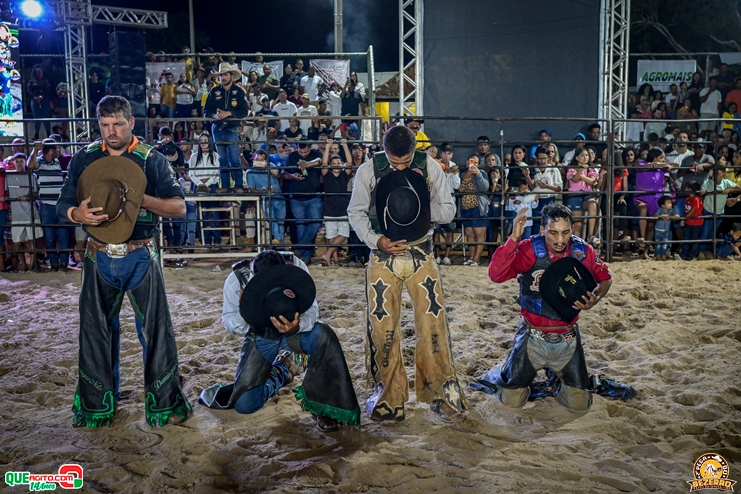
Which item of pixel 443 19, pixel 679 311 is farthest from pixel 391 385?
pixel 443 19

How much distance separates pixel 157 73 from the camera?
13430 mm

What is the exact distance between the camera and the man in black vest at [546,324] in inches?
161

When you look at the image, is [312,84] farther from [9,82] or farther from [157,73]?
[9,82]

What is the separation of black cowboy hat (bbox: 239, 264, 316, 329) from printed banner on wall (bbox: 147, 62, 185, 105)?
418 inches

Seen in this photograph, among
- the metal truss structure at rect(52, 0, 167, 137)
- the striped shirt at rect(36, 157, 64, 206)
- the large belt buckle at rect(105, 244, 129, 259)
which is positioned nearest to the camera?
the large belt buckle at rect(105, 244, 129, 259)

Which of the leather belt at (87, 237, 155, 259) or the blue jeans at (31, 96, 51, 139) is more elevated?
the blue jeans at (31, 96, 51, 139)

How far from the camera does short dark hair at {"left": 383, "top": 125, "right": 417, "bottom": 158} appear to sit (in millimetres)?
3977

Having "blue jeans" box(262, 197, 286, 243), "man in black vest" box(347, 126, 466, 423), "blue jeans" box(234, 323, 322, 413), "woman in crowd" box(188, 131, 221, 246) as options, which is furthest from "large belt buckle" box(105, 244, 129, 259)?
"woman in crowd" box(188, 131, 221, 246)

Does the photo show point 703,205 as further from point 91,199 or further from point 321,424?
point 91,199

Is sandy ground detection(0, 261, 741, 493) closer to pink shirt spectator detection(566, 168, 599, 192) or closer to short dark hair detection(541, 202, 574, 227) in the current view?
short dark hair detection(541, 202, 574, 227)

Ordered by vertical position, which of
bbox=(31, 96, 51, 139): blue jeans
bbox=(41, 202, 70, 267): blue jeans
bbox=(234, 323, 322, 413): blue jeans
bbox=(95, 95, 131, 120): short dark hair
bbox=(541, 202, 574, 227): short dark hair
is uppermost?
bbox=(31, 96, 51, 139): blue jeans

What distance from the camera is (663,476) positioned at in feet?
10.5

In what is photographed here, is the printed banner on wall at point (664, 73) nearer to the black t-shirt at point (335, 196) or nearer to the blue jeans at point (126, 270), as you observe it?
the black t-shirt at point (335, 196)

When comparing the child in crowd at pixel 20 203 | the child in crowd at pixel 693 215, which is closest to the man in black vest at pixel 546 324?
the child in crowd at pixel 693 215
